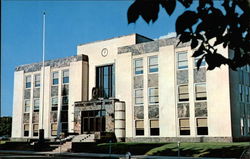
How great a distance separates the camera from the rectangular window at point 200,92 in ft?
121

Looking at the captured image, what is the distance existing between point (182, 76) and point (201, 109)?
4.01 metres

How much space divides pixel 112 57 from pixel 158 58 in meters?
6.96

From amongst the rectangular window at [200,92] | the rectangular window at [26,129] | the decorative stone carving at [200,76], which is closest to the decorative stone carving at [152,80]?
the decorative stone carving at [200,76]

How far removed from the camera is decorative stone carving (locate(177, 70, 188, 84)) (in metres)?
38.5

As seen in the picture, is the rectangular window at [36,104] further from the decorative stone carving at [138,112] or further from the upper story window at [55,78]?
the decorative stone carving at [138,112]

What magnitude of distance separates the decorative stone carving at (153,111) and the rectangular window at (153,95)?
0.55 meters

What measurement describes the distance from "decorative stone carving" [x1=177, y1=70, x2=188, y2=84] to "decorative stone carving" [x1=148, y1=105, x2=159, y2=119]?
3778 mm

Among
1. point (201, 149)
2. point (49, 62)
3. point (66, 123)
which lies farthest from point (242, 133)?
point (49, 62)

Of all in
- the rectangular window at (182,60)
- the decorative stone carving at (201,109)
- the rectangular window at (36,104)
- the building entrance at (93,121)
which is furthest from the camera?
the rectangular window at (36,104)

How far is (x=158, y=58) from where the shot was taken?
40.8 m

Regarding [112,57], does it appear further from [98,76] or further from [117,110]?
[117,110]

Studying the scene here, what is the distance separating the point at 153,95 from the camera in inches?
1607

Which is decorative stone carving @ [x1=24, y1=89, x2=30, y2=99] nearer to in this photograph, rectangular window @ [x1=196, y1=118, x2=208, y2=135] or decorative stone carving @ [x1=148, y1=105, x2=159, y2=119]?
decorative stone carving @ [x1=148, y1=105, x2=159, y2=119]

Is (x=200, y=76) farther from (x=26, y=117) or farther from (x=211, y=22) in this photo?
(x=211, y=22)
